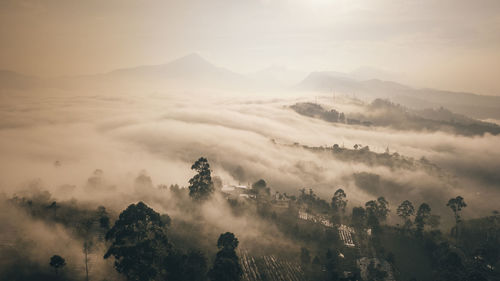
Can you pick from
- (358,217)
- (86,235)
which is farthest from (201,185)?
(358,217)

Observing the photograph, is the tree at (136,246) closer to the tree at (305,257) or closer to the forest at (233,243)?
the forest at (233,243)

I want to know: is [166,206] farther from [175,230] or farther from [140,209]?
[140,209]

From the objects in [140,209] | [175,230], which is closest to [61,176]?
[175,230]

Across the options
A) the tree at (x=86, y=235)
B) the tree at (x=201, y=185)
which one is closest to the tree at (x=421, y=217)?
the tree at (x=201, y=185)

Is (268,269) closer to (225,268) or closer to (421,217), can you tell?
(225,268)

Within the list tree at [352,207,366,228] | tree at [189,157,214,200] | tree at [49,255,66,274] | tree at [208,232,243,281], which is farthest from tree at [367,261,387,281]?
tree at [49,255,66,274]
